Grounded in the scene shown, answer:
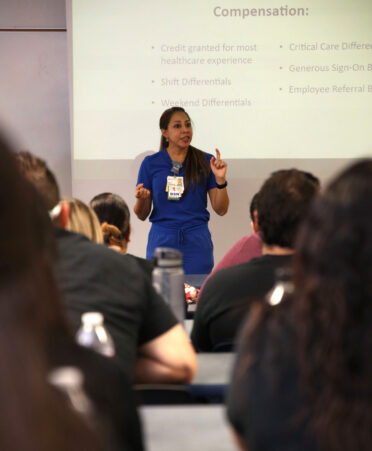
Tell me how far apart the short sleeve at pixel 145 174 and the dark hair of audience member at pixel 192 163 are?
249 millimetres

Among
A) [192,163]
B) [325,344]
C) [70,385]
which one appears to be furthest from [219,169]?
[70,385]

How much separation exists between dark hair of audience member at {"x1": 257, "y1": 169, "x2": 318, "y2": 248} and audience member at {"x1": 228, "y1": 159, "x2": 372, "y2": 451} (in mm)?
1043

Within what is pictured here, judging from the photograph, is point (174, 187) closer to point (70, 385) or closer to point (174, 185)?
point (174, 185)

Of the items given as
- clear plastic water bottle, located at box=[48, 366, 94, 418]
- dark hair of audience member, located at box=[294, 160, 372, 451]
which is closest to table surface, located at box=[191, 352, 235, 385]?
dark hair of audience member, located at box=[294, 160, 372, 451]

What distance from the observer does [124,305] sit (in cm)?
163

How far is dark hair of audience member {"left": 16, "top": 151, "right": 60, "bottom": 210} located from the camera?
6.15 ft

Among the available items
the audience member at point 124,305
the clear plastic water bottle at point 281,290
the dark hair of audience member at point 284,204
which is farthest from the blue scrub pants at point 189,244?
the clear plastic water bottle at point 281,290

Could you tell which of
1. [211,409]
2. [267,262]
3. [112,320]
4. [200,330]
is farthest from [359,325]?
[200,330]

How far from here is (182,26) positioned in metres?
5.01

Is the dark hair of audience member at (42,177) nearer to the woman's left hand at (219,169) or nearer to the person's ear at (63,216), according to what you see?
the person's ear at (63,216)

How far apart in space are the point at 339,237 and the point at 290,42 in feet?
14.6

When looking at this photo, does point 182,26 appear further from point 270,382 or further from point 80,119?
point 270,382

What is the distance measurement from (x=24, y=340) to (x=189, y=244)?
3.83 m

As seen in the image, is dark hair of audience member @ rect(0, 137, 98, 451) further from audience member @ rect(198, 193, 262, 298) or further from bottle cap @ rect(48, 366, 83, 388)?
audience member @ rect(198, 193, 262, 298)
